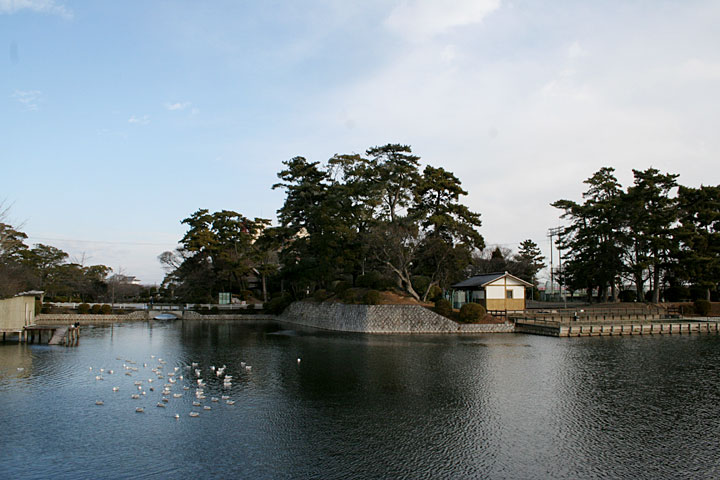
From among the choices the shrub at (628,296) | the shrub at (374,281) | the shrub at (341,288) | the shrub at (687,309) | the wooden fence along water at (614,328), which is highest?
the shrub at (374,281)

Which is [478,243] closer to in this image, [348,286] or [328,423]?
[348,286]

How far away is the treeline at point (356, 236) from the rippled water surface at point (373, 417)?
13.7 meters

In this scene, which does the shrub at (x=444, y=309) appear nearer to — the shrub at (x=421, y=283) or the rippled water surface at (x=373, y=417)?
the shrub at (x=421, y=283)

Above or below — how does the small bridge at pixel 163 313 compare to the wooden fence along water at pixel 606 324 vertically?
below

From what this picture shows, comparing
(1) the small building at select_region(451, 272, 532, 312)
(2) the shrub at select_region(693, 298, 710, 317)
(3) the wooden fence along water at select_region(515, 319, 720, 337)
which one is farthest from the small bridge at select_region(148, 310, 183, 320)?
(2) the shrub at select_region(693, 298, 710, 317)

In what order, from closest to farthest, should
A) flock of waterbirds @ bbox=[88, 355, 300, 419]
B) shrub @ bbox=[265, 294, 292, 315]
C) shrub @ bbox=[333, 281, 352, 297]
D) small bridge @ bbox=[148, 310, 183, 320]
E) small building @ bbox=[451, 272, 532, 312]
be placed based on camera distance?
1. flock of waterbirds @ bbox=[88, 355, 300, 419]
2. small building @ bbox=[451, 272, 532, 312]
3. shrub @ bbox=[333, 281, 352, 297]
4. shrub @ bbox=[265, 294, 292, 315]
5. small bridge @ bbox=[148, 310, 183, 320]

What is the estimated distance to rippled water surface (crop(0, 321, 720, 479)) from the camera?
1002cm

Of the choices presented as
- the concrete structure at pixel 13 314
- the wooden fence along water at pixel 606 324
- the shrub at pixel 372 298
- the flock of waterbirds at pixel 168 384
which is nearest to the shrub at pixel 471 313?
the wooden fence along water at pixel 606 324

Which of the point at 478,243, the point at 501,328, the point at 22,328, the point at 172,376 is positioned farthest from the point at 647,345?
the point at 22,328

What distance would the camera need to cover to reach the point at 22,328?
96.9ft

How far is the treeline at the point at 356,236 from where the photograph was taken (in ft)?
124

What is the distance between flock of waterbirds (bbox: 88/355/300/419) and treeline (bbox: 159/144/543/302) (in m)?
18.6

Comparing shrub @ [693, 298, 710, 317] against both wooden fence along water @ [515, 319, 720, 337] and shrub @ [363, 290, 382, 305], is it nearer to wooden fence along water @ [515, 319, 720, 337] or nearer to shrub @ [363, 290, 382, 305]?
wooden fence along water @ [515, 319, 720, 337]

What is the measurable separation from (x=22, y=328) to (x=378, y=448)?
1139 inches
